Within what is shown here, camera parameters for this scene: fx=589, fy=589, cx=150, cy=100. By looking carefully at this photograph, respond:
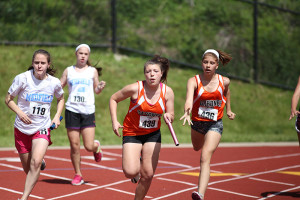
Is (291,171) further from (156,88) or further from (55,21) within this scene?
(55,21)

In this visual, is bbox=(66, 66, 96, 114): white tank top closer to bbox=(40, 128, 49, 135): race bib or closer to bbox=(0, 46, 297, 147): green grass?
bbox=(40, 128, 49, 135): race bib

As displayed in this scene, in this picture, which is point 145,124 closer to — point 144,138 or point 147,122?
point 147,122

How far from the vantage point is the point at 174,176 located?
10195 millimetres

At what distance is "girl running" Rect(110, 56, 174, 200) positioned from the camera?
23.0 ft

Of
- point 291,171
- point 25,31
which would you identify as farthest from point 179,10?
point 291,171

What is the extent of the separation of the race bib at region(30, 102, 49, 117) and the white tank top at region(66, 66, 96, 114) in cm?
194

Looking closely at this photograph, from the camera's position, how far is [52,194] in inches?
331

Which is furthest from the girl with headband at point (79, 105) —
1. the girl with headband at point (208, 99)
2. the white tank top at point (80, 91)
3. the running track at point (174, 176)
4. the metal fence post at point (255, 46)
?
the metal fence post at point (255, 46)

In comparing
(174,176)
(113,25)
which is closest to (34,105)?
(174,176)

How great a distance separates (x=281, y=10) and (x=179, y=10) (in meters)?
3.98

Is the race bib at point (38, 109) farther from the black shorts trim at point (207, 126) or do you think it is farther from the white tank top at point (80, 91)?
the black shorts trim at point (207, 126)

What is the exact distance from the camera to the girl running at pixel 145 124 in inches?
276

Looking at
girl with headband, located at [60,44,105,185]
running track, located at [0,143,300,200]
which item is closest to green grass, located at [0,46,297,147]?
running track, located at [0,143,300,200]

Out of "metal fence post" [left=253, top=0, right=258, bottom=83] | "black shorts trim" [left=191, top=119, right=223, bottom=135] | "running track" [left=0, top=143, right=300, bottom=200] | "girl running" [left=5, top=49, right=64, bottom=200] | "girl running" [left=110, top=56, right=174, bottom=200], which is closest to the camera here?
"girl running" [left=110, top=56, right=174, bottom=200]
